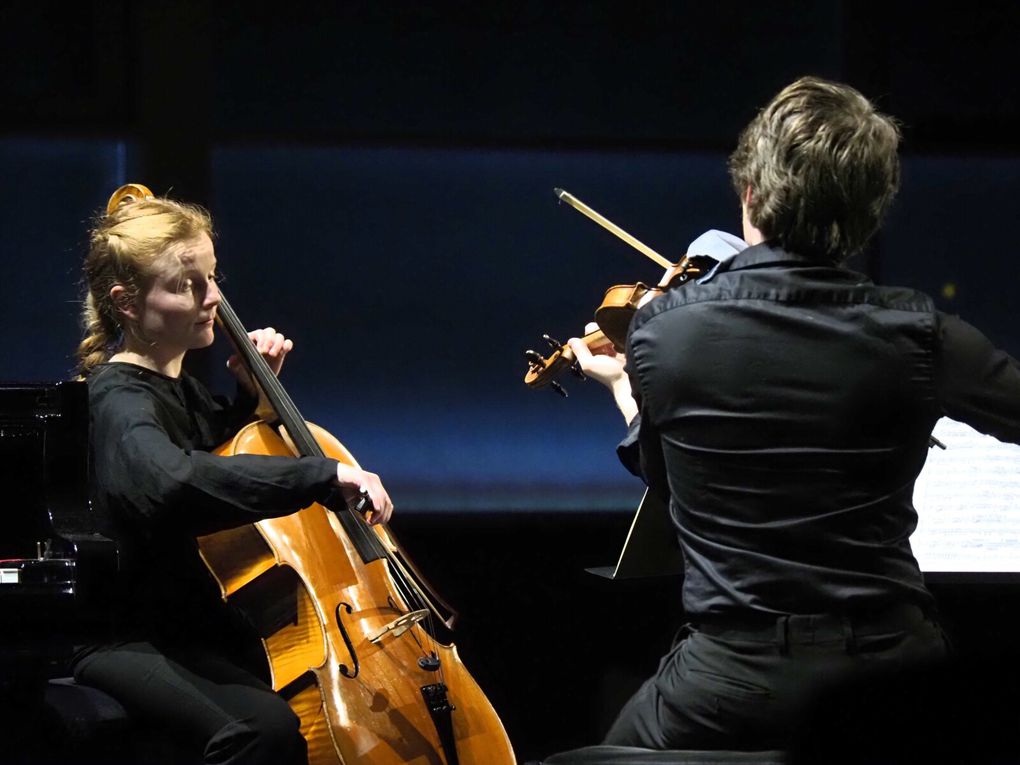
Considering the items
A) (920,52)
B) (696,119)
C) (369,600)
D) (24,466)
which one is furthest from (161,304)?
(920,52)

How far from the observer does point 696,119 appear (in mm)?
3283

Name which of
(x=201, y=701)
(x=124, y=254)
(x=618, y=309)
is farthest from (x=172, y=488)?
(x=618, y=309)

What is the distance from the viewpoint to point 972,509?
2.40 meters

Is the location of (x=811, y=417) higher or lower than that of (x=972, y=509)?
higher

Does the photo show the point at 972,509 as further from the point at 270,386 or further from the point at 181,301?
the point at 181,301

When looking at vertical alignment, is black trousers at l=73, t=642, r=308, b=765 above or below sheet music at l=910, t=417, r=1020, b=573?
below

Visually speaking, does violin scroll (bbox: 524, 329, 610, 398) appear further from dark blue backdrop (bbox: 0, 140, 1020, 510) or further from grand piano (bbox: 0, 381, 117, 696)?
dark blue backdrop (bbox: 0, 140, 1020, 510)

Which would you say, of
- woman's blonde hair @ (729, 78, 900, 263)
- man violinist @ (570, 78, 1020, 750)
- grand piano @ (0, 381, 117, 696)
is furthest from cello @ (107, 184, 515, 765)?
woman's blonde hair @ (729, 78, 900, 263)

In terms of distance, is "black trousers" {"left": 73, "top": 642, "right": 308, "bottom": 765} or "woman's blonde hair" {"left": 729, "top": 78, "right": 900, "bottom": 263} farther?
"black trousers" {"left": 73, "top": 642, "right": 308, "bottom": 765}

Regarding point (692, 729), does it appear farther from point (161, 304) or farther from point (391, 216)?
point (391, 216)

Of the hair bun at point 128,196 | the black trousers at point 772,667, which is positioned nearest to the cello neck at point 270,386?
the hair bun at point 128,196

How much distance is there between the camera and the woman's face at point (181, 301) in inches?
87.0

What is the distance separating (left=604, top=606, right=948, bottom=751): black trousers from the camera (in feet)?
4.58

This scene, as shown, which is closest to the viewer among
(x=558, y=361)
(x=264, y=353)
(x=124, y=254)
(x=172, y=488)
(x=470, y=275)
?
(x=172, y=488)
